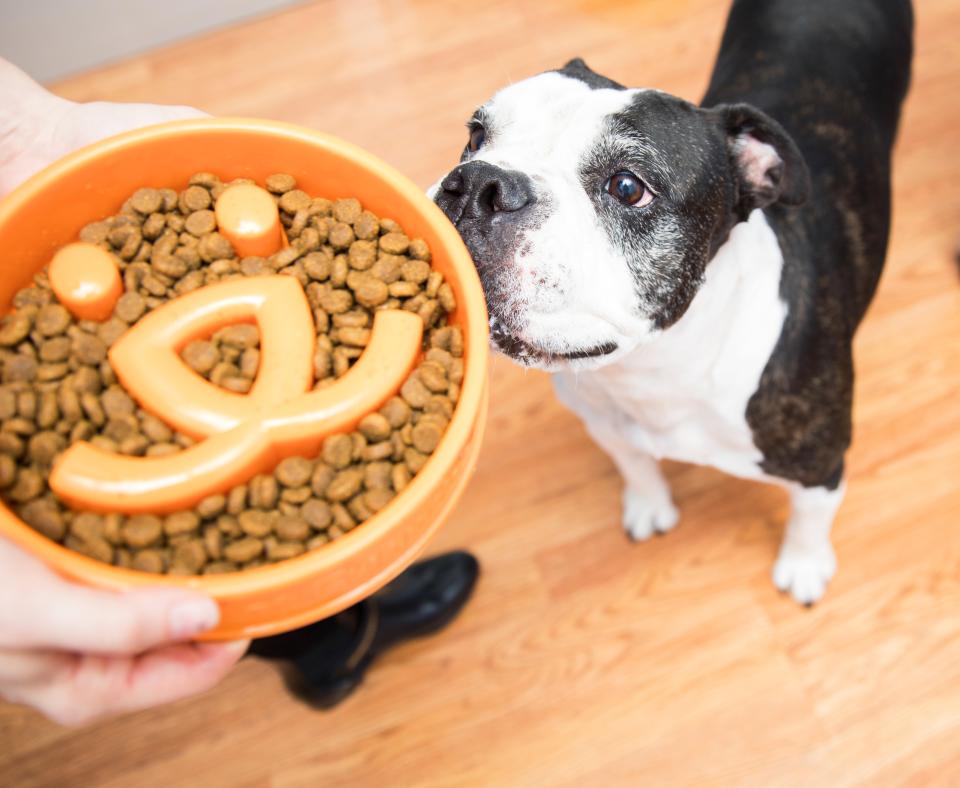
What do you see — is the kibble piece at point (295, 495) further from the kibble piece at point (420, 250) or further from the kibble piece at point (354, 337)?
the kibble piece at point (420, 250)

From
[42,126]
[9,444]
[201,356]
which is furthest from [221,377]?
[42,126]

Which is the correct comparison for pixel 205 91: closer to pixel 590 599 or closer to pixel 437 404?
pixel 590 599

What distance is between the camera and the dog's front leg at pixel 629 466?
6.62 ft

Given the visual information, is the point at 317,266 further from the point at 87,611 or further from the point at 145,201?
the point at 87,611

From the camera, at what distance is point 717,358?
1.68m

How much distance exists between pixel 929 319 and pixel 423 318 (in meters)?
1.93

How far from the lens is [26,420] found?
1.19 metres

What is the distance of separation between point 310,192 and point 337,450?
19.1 inches

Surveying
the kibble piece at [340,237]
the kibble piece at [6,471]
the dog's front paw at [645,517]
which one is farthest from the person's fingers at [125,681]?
the dog's front paw at [645,517]

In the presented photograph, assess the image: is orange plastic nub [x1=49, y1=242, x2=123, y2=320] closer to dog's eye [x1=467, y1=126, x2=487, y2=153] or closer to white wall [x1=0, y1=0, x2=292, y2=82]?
dog's eye [x1=467, y1=126, x2=487, y2=153]

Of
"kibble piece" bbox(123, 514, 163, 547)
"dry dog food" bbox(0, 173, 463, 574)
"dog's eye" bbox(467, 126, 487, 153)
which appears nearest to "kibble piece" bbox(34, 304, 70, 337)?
"dry dog food" bbox(0, 173, 463, 574)

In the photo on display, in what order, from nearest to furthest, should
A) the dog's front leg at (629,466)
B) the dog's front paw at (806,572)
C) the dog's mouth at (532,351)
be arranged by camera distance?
1. the dog's mouth at (532,351)
2. the dog's front leg at (629,466)
3. the dog's front paw at (806,572)

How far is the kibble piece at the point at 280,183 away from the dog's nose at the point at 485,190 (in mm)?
242

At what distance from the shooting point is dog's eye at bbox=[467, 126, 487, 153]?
1676 millimetres
